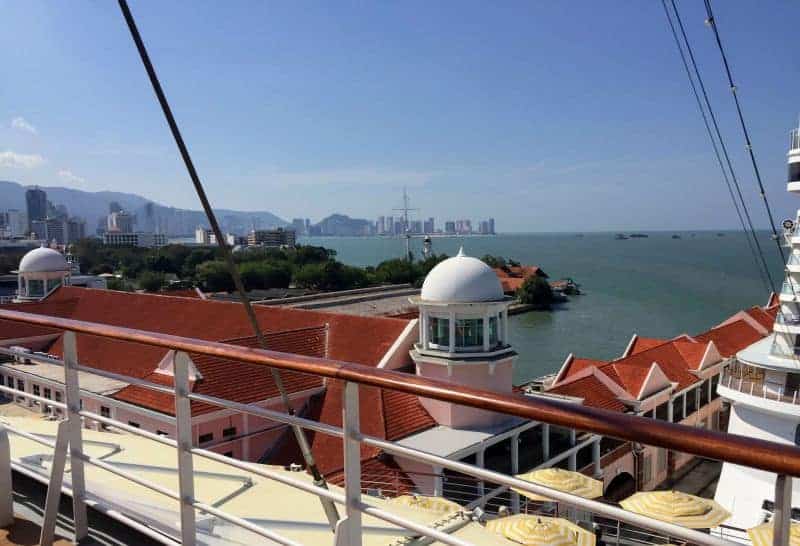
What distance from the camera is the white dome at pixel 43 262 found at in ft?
76.7

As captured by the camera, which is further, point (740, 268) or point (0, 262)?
point (740, 268)

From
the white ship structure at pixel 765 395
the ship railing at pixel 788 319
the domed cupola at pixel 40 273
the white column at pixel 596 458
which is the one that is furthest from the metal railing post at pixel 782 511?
the domed cupola at pixel 40 273

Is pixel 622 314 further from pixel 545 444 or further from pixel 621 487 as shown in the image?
pixel 545 444

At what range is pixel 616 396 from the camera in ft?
52.4

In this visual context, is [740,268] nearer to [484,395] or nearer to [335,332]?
[335,332]

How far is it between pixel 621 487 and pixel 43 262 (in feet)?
69.6

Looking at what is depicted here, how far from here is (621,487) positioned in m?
14.5

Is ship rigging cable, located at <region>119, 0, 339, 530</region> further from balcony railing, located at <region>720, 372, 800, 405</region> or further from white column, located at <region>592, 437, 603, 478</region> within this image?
balcony railing, located at <region>720, 372, 800, 405</region>

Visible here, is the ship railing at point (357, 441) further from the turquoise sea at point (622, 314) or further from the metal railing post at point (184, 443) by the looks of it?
the turquoise sea at point (622, 314)

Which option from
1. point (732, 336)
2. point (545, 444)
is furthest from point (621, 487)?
point (732, 336)

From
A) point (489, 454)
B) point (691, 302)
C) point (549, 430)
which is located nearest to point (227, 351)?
point (489, 454)

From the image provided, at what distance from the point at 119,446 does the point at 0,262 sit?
81409mm

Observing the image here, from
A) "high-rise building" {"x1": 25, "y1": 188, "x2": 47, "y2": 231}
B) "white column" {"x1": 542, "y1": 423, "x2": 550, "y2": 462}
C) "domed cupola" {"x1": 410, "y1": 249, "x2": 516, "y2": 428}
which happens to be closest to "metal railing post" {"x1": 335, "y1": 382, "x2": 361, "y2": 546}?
"domed cupola" {"x1": 410, "y1": 249, "x2": 516, "y2": 428}

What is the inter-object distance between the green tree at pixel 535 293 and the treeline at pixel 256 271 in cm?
901
